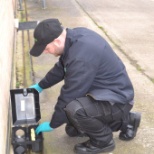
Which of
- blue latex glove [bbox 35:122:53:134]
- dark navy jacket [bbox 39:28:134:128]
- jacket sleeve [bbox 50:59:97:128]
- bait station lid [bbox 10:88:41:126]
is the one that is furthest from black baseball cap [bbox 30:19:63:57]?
blue latex glove [bbox 35:122:53:134]

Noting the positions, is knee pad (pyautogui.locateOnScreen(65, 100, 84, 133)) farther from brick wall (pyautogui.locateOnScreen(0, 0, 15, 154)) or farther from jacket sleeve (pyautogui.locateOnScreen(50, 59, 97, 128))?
brick wall (pyautogui.locateOnScreen(0, 0, 15, 154))

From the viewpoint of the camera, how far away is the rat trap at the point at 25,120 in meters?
2.88

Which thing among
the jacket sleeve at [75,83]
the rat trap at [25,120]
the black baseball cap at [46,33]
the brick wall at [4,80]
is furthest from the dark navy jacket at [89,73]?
the brick wall at [4,80]

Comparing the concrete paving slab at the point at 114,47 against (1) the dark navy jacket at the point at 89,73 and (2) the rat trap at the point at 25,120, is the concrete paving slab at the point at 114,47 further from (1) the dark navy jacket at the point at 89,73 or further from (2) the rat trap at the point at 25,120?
(1) the dark navy jacket at the point at 89,73

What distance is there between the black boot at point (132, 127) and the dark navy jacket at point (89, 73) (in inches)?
12.0

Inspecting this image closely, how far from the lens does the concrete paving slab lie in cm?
315

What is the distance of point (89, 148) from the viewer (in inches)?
116

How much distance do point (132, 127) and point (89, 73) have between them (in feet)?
2.89

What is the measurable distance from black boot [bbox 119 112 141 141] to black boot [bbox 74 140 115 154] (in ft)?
0.68

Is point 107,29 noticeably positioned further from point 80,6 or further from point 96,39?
point 96,39

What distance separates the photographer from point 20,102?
2.96m

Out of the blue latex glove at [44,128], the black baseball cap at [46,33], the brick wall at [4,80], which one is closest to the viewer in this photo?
the black baseball cap at [46,33]

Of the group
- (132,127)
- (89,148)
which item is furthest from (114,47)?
(89,148)

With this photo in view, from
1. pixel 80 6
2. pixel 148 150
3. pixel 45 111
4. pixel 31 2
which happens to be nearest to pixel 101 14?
pixel 80 6
